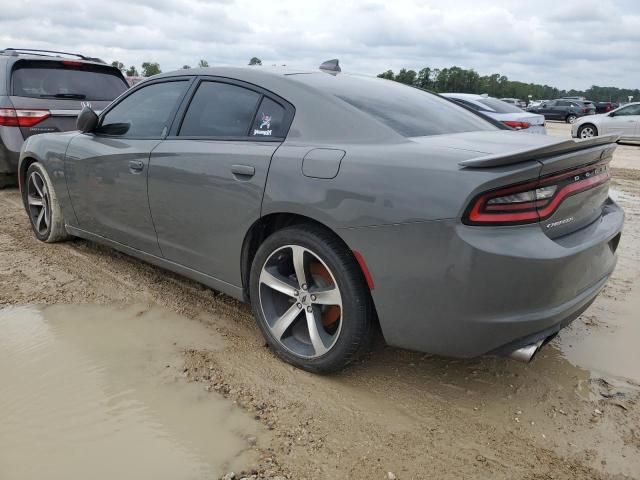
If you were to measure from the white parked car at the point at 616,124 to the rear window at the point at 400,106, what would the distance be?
13.9 meters

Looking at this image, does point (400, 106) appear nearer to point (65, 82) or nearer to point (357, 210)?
point (357, 210)

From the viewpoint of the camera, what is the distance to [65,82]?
6570mm

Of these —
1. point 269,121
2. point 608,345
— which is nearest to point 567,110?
point 608,345

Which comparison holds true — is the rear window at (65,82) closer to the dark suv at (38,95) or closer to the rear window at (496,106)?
the dark suv at (38,95)

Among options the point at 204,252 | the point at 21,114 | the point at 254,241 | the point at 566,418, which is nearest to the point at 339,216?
the point at 254,241

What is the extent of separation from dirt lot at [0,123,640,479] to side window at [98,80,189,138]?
1116 mm

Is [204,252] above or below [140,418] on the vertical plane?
above

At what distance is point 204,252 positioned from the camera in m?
3.18

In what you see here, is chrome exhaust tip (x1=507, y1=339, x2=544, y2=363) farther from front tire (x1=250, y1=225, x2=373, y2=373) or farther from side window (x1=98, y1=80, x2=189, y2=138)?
side window (x1=98, y1=80, x2=189, y2=138)

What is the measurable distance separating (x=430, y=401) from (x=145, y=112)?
2.62 metres

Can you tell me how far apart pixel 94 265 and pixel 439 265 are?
3.08m

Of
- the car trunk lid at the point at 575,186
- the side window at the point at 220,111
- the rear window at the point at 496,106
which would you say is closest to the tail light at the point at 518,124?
the rear window at the point at 496,106

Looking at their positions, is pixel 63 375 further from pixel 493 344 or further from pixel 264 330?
pixel 493 344

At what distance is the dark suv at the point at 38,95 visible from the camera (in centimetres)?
617
